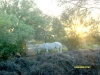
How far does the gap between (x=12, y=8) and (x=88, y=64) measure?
6.29 m

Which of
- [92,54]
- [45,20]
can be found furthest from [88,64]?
[45,20]

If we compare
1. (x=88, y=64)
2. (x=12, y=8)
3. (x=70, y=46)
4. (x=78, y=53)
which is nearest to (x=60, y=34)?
(x=70, y=46)

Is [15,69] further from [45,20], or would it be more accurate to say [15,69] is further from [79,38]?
[79,38]

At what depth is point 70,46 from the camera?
17.2m

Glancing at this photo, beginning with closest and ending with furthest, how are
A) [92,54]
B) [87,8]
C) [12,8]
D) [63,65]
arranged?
[87,8] → [63,65] → [92,54] → [12,8]

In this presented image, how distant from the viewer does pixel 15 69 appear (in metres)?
10.0

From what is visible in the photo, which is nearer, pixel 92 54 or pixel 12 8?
pixel 92 54

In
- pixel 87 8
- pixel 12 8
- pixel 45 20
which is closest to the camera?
pixel 87 8

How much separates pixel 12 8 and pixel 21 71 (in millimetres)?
5839

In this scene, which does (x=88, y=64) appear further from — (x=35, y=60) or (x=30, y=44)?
(x=30, y=44)

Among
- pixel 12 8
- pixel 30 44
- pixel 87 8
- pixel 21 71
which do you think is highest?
pixel 12 8

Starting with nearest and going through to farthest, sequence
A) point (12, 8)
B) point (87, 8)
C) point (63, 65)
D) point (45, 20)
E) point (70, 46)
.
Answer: point (87, 8) → point (63, 65) → point (12, 8) → point (45, 20) → point (70, 46)

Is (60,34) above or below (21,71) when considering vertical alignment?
above

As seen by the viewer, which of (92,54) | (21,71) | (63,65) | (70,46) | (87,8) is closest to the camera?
(87,8)
